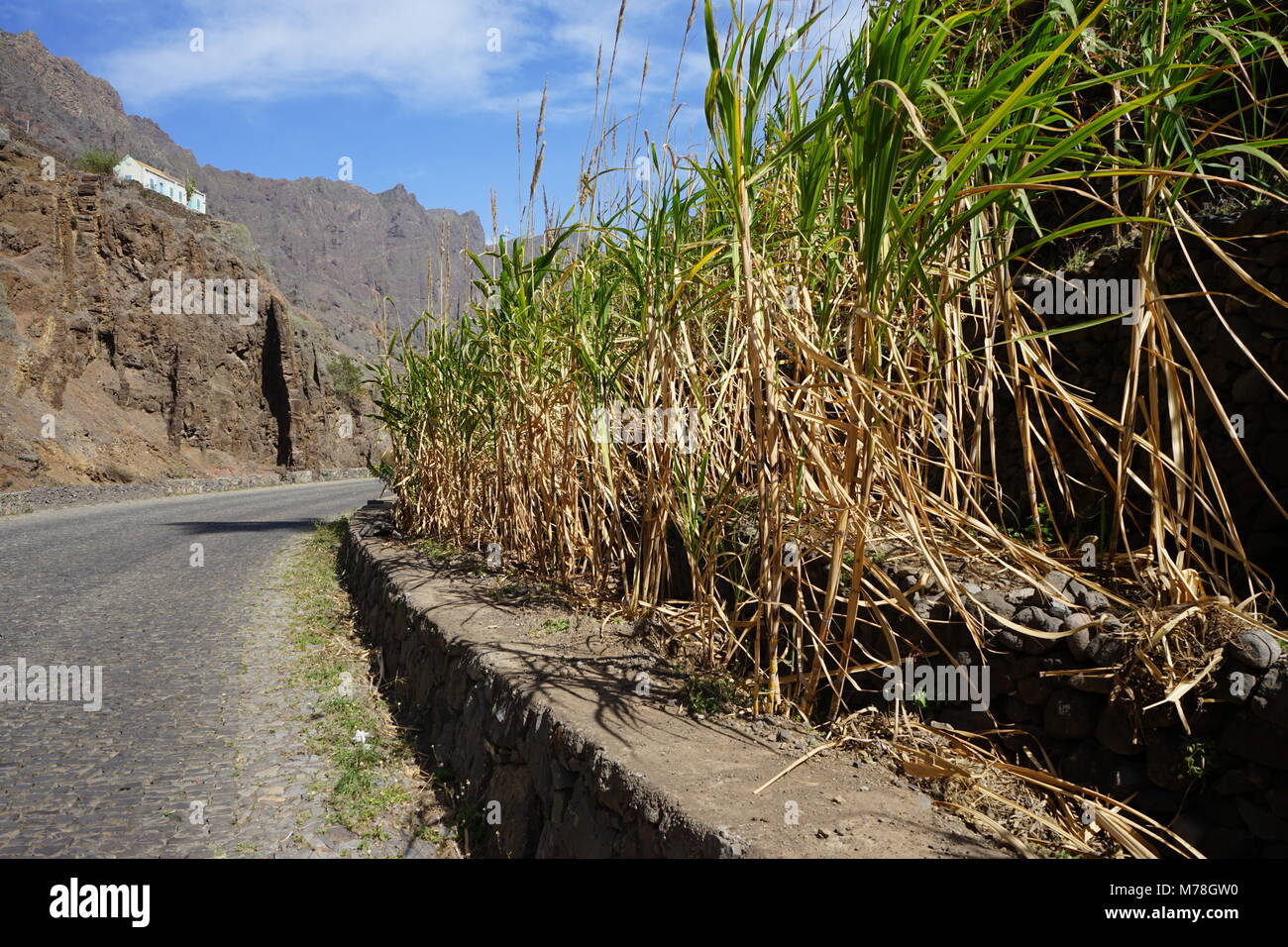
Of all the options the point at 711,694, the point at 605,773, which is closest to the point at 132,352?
the point at 711,694

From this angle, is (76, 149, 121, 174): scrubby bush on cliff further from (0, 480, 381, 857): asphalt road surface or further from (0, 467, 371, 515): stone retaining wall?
(0, 480, 381, 857): asphalt road surface

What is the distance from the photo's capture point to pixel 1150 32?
2.38 metres

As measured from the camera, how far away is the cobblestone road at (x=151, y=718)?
7.97ft

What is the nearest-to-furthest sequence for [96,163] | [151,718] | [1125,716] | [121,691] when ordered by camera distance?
1. [1125,716]
2. [151,718]
3. [121,691]
4. [96,163]

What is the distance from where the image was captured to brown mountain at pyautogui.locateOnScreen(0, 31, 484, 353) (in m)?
65.9

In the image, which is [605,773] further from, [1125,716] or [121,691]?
[121,691]

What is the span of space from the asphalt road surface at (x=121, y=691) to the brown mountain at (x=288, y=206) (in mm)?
50705

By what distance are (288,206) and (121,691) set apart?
107 metres

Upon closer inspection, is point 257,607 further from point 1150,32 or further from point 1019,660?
point 1150,32

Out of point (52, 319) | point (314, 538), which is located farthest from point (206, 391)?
point (314, 538)

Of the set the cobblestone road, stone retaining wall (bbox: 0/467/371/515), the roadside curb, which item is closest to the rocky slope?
stone retaining wall (bbox: 0/467/371/515)

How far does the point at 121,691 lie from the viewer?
3.61 metres

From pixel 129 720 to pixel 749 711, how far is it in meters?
2.55

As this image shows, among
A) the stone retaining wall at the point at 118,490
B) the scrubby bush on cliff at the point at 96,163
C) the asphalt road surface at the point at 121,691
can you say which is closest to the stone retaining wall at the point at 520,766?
the asphalt road surface at the point at 121,691
